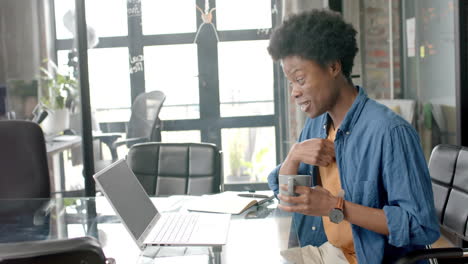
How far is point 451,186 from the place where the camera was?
1984mm

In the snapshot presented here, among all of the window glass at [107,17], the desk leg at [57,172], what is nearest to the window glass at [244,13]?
the window glass at [107,17]

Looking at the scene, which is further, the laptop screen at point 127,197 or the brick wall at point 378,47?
the brick wall at point 378,47

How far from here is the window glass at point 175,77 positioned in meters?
4.11

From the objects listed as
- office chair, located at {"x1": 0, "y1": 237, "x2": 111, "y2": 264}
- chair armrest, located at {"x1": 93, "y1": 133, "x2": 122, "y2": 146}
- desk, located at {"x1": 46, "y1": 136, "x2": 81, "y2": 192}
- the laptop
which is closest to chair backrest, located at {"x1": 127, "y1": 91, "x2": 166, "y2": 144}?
chair armrest, located at {"x1": 93, "y1": 133, "x2": 122, "y2": 146}

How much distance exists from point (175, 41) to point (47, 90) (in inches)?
39.6

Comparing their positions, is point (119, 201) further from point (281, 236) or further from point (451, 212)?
point (451, 212)

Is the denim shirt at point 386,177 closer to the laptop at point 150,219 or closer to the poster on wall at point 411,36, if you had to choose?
the laptop at point 150,219

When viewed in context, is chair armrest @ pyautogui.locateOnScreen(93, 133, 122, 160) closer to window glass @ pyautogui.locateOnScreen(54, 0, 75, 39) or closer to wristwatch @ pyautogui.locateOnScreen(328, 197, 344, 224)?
window glass @ pyautogui.locateOnScreen(54, 0, 75, 39)

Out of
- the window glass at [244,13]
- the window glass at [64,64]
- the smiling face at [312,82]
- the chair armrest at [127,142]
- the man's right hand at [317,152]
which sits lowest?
the chair armrest at [127,142]

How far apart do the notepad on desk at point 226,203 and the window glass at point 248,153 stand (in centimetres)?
185

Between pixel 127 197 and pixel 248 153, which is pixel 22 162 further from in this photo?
pixel 248 153

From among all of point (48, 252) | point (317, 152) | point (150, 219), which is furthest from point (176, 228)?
point (48, 252)

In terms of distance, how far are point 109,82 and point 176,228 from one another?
2.50 metres

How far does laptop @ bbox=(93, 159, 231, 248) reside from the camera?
5.52ft
